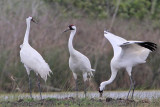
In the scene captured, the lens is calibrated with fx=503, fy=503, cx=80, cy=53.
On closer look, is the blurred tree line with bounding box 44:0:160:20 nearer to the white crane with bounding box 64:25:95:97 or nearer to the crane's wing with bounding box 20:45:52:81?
the white crane with bounding box 64:25:95:97

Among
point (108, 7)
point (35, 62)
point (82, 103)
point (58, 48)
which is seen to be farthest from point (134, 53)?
point (108, 7)

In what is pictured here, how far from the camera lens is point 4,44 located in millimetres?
13352

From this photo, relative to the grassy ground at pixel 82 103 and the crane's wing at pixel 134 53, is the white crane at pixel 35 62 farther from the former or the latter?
the crane's wing at pixel 134 53

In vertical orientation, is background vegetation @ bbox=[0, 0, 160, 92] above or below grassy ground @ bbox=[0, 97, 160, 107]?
above

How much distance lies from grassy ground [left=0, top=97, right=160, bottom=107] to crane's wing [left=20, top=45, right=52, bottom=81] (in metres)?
0.86

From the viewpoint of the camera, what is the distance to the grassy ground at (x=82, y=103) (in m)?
8.92

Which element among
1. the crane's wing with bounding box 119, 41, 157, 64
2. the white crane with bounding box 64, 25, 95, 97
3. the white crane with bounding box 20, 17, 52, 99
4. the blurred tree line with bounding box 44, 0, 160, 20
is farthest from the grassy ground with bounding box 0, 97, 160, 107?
the blurred tree line with bounding box 44, 0, 160, 20

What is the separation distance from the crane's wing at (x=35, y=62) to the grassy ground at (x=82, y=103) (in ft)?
2.82

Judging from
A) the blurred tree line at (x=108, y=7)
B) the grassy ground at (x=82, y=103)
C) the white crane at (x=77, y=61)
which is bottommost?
the grassy ground at (x=82, y=103)

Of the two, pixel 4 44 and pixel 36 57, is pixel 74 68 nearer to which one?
pixel 36 57

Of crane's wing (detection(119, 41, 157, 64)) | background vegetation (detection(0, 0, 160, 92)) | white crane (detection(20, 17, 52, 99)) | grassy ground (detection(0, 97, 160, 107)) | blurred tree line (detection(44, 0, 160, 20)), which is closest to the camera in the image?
grassy ground (detection(0, 97, 160, 107))

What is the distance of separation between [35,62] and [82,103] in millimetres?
1753

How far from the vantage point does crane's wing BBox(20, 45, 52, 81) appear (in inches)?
400

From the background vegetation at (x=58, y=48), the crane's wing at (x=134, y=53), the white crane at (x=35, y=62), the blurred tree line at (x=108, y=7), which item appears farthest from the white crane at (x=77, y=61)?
the blurred tree line at (x=108, y=7)
